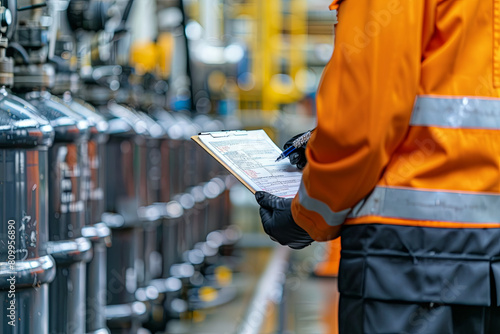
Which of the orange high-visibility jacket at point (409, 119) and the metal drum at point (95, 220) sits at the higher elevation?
the orange high-visibility jacket at point (409, 119)

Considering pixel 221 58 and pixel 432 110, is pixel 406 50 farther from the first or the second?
pixel 221 58

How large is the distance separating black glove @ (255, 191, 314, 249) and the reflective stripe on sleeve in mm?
118

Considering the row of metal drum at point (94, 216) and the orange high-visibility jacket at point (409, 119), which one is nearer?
the orange high-visibility jacket at point (409, 119)

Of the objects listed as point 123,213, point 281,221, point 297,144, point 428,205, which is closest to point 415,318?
point 428,205

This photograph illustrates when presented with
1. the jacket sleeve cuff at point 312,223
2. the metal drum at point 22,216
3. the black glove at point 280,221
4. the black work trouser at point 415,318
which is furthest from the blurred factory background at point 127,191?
the black work trouser at point 415,318

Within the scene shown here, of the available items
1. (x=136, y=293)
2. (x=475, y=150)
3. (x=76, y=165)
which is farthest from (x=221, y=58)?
(x=475, y=150)

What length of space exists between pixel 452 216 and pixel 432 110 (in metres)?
0.24

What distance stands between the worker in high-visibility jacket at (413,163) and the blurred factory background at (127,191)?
0.93 metres

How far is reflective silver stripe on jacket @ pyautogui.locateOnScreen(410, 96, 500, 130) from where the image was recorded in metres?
2.05

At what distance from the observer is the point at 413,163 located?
206 centimetres

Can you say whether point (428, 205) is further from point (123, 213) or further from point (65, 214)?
point (123, 213)

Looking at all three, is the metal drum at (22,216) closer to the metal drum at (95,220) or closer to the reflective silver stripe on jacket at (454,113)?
the metal drum at (95,220)

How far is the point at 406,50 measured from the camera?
1973mm

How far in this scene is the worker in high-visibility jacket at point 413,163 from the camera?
6.48ft
